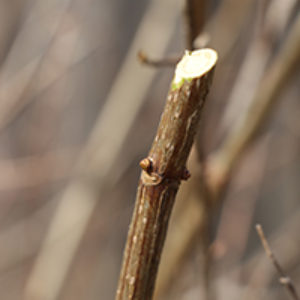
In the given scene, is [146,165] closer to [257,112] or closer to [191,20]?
[191,20]

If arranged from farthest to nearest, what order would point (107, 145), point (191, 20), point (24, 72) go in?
point (24, 72), point (107, 145), point (191, 20)

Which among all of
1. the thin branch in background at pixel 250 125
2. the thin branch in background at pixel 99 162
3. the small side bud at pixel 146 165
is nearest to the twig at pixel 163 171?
the small side bud at pixel 146 165

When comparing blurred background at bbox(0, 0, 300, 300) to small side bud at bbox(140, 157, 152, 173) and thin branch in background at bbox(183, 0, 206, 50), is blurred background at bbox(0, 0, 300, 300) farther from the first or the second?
small side bud at bbox(140, 157, 152, 173)

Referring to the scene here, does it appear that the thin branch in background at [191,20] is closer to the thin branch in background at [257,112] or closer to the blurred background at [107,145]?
the thin branch in background at [257,112]

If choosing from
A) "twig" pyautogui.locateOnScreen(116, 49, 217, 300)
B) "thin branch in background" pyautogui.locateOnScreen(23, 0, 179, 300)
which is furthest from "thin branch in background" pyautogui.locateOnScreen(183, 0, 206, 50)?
"thin branch in background" pyautogui.locateOnScreen(23, 0, 179, 300)

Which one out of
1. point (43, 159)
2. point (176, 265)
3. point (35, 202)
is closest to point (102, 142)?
point (43, 159)

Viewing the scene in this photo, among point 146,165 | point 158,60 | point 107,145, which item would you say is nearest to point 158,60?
point 158,60
